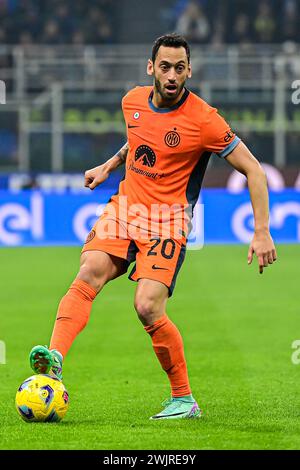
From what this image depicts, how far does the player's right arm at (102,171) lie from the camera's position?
270 inches

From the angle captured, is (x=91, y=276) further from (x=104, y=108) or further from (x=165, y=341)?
(x=104, y=108)

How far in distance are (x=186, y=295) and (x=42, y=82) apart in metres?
11.6

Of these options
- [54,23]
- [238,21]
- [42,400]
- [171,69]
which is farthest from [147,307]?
[54,23]

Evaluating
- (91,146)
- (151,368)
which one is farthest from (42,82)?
(151,368)

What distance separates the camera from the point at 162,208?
6594 millimetres

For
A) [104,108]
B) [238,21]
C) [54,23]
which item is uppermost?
[238,21]

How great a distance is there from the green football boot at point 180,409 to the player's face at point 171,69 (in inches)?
71.8

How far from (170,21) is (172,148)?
74.5 feet

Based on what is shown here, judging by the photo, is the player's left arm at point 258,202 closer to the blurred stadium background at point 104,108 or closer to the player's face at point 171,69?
the player's face at point 171,69

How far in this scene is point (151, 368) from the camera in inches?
345

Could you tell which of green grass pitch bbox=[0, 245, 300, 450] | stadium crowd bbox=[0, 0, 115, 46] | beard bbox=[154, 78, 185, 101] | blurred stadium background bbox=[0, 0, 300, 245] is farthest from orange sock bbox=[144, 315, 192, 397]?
stadium crowd bbox=[0, 0, 115, 46]

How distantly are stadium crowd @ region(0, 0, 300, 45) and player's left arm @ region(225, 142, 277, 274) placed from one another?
20992mm

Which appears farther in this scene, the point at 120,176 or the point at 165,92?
the point at 120,176

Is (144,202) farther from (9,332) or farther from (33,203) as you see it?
(33,203)
